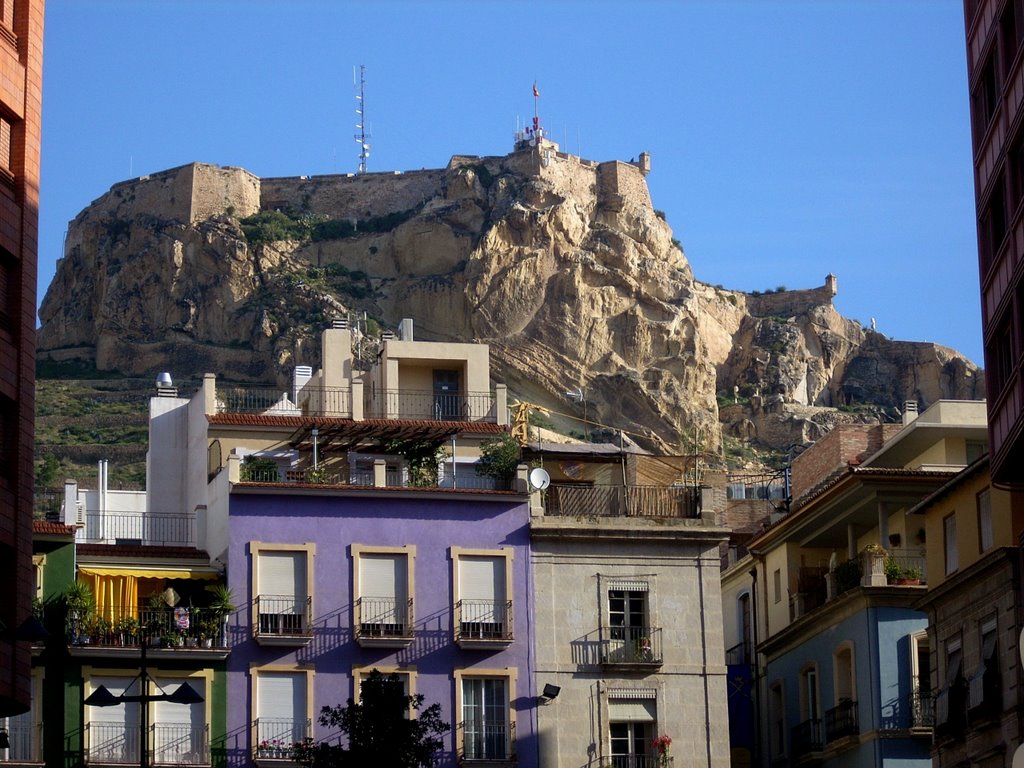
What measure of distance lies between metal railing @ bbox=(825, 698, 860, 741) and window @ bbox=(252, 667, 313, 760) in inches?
505

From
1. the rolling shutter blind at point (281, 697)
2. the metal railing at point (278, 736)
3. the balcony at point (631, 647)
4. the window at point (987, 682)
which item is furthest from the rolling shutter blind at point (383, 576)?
the window at point (987, 682)

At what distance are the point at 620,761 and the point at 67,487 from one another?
52.8ft

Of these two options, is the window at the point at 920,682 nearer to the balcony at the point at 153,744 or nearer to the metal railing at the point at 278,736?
the metal railing at the point at 278,736

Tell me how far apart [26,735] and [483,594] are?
1121cm

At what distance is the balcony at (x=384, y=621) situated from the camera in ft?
181

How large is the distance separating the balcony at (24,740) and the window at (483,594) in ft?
32.5

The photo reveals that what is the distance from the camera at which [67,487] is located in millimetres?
60812

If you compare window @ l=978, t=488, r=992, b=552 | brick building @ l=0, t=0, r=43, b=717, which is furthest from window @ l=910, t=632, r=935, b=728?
brick building @ l=0, t=0, r=43, b=717

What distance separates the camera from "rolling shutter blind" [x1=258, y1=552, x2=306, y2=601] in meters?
55.5

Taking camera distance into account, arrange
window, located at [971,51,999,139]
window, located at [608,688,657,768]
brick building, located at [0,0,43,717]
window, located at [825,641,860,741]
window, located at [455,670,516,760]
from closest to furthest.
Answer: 1. brick building, located at [0,0,43,717]
2. window, located at [971,51,999,139]
3. window, located at [455,670,516,760]
4. window, located at [608,688,657,768]
5. window, located at [825,641,860,741]

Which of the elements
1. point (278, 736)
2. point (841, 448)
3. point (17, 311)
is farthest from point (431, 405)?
point (17, 311)

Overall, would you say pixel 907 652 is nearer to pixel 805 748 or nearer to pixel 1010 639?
pixel 805 748

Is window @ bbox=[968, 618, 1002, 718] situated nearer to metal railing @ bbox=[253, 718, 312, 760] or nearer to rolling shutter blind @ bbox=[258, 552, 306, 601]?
metal railing @ bbox=[253, 718, 312, 760]

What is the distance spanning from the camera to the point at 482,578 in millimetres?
56594
